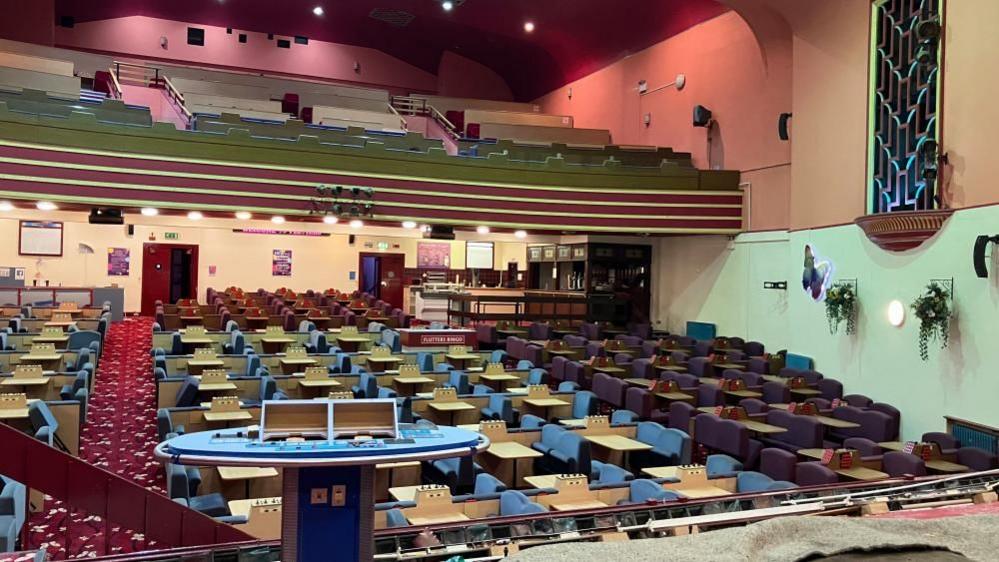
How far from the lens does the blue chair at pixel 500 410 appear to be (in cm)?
837

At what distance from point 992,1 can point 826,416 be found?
530 cm

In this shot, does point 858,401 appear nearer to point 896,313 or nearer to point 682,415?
point 896,313

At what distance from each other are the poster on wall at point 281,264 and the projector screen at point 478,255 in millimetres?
5666

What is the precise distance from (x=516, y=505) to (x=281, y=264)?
19.8m

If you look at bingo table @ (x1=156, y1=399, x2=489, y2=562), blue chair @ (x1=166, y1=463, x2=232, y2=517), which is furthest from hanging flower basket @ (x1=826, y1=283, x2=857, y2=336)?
bingo table @ (x1=156, y1=399, x2=489, y2=562)

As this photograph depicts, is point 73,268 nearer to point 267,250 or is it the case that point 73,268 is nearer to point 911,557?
point 267,250

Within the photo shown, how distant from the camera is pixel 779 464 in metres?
6.51

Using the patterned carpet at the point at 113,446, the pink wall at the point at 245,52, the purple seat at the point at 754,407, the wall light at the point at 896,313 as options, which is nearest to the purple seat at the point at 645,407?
the purple seat at the point at 754,407

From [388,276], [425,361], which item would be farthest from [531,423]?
[388,276]

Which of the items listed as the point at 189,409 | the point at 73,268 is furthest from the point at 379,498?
the point at 73,268

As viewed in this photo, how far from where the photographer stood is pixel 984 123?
8969 millimetres

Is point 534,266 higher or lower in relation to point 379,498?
higher

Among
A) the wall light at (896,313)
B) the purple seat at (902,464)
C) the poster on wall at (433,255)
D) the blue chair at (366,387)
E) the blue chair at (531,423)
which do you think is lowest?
the purple seat at (902,464)

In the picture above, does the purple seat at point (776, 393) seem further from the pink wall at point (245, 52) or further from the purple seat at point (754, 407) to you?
the pink wall at point (245, 52)
